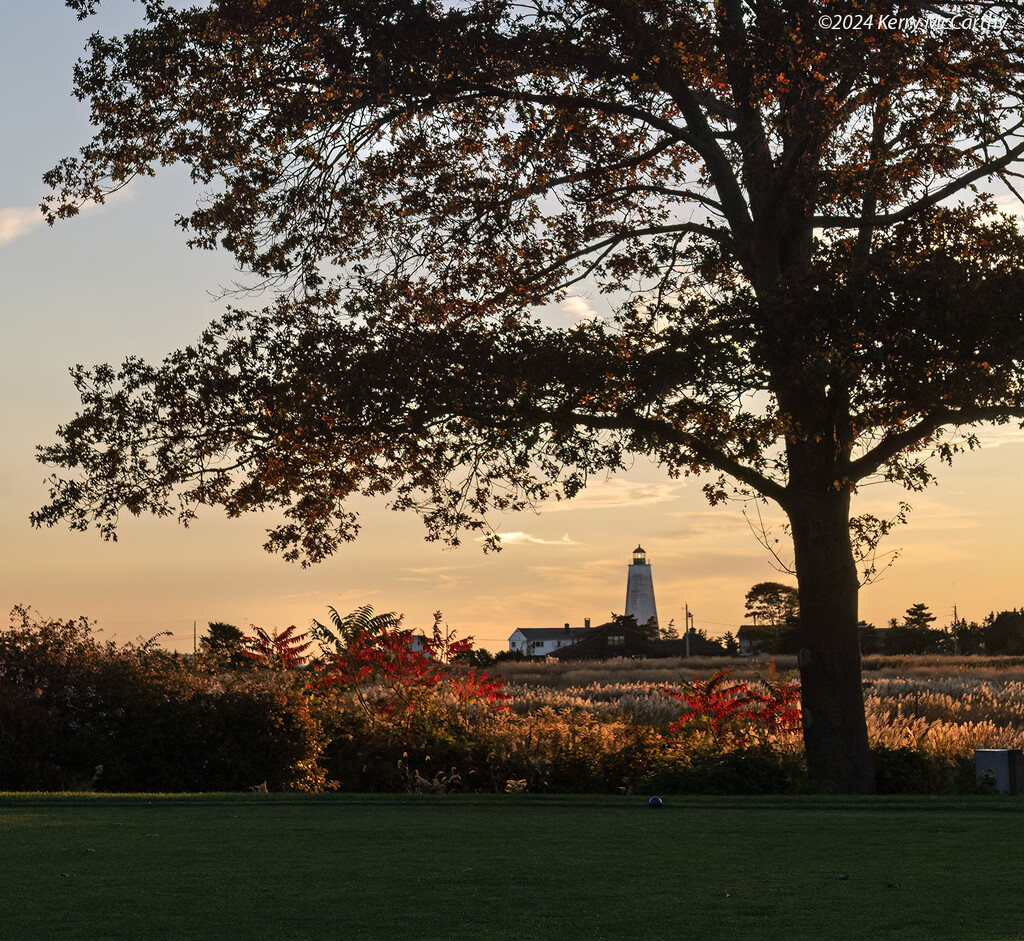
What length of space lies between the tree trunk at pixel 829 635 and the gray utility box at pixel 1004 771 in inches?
58.8

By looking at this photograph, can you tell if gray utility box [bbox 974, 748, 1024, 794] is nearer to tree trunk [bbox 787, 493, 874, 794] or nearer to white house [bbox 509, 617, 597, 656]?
tree trunk [bbox 787, 493, 874, 794]

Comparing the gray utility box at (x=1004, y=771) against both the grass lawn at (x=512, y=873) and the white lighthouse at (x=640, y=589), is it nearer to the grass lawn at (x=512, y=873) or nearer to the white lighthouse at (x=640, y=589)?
the grass lawn at (x=512, y=873)

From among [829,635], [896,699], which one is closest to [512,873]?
[829,635]

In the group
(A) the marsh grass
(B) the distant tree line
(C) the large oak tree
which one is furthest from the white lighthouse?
(C) the large oak tree

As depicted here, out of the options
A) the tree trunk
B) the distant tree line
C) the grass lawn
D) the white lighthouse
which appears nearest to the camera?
the grass lawn

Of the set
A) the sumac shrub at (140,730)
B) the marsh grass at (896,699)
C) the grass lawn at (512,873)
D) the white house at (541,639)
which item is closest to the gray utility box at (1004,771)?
the marsh grass at (896,699)

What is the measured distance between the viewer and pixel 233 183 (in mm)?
17953

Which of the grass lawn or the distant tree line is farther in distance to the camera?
the distant tree line

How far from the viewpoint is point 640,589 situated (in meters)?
101

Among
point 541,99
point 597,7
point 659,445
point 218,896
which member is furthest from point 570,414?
point 218,896

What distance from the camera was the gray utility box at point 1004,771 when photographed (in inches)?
587

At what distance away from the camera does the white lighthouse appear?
99.6 metres

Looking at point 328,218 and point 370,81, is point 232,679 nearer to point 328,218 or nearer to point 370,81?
point 328,218

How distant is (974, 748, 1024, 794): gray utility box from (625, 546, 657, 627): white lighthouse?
8399 cm
